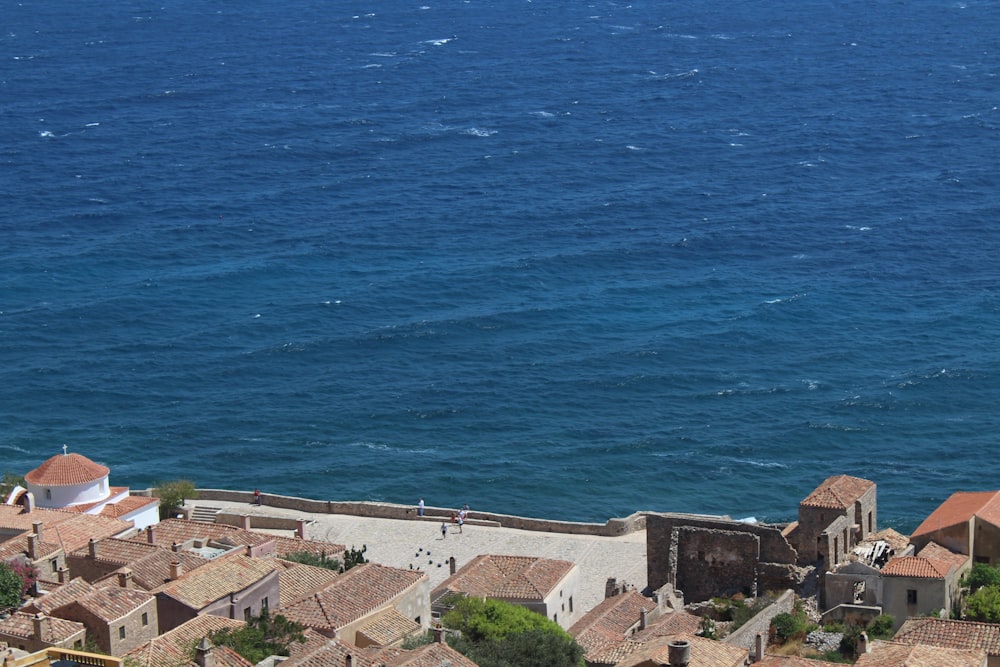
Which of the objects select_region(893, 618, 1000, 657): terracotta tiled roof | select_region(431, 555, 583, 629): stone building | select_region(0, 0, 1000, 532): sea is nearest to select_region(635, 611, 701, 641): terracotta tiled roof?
select_region(431, 555, 583, 629): stone building

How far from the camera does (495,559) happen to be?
6456 centimetres

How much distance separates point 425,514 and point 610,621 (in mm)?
20019

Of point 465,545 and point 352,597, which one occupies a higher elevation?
point 352,597

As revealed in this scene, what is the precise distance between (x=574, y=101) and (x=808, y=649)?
125 meters

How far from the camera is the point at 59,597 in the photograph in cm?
5184

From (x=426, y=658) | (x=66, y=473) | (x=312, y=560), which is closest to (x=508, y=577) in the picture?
(x=312, y=560)

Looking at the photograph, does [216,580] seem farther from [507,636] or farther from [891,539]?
[891,539]

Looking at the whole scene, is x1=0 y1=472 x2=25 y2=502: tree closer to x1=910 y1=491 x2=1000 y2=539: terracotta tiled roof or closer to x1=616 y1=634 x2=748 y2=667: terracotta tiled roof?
x1=616 y1=634 x2=748 y2=667: terracotta tiled roof

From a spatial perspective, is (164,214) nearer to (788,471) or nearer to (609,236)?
(609,236)

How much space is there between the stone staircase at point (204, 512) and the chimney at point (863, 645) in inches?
1341

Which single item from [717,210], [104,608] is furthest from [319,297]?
[104,608]

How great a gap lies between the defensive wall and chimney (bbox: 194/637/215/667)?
1163 inches

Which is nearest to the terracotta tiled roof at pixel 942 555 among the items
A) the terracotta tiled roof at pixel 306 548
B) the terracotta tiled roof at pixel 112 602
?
the terracotta tiled roof at pixel 306 548

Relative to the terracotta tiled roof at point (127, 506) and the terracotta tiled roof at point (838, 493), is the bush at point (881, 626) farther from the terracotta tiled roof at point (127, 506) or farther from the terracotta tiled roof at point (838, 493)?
the terracotta tiled roof at point (127, 506)
